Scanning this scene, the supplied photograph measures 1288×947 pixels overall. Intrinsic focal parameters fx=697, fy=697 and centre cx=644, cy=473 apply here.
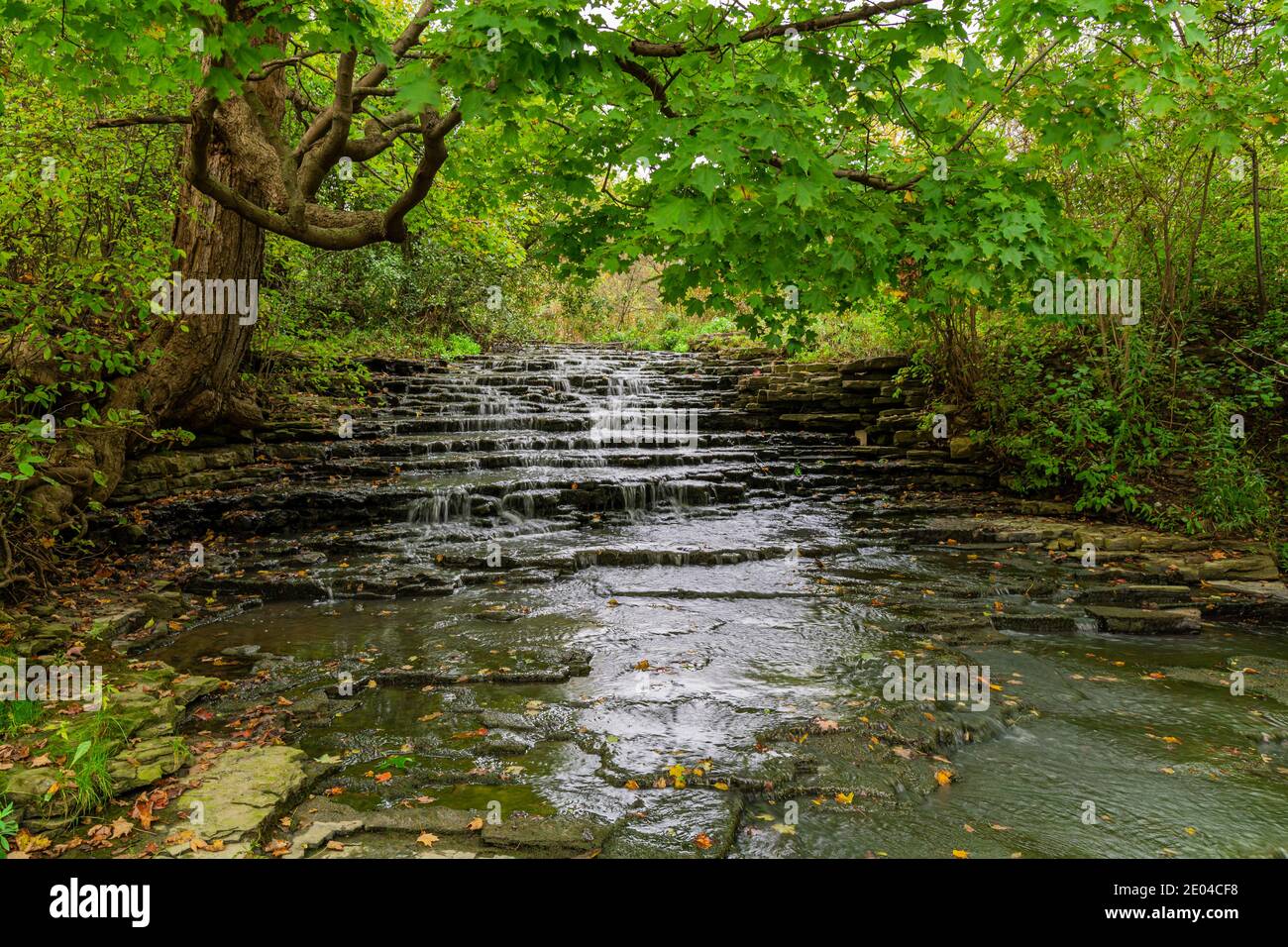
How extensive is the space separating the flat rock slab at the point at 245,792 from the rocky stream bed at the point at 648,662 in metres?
0.02

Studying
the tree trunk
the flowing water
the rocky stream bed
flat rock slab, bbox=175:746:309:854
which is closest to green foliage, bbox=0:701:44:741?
the rocky stream bed

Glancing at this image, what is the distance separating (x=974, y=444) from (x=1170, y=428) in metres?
2.54

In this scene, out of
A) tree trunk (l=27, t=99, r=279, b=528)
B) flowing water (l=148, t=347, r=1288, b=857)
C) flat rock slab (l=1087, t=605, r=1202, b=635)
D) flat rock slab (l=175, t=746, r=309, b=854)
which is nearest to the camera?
flat rock slab (l=175, t=746, r=309, b=854)

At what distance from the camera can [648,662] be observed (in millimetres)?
5250

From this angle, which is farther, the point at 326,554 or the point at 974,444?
the point at 974,444

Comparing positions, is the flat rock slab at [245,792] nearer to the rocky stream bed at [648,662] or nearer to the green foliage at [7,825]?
the rocky stream bed at [648,662]

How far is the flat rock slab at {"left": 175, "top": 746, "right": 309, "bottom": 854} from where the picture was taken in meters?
2.92

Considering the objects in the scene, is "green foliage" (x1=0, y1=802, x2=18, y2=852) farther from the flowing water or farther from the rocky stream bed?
the flowing water

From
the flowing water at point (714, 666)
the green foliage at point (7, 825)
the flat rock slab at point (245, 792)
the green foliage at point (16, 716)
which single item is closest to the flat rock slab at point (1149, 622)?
the flowing water at point (714, 666)

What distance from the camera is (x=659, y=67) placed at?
443cm

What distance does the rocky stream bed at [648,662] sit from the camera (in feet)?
10.6

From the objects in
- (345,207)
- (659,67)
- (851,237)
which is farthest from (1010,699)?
(345,207)

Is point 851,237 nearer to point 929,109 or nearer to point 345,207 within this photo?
point 929,109

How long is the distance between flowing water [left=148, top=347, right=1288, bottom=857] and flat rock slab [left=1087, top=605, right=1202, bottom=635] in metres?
0.16
